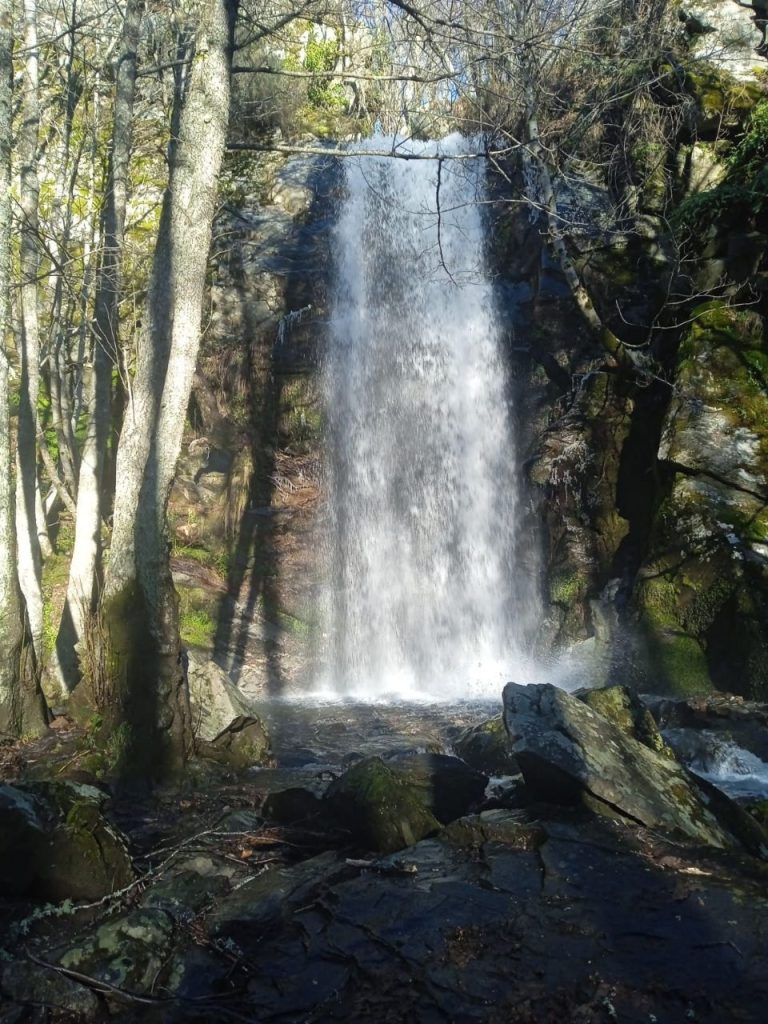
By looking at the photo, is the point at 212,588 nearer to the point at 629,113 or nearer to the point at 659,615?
the point at 659,615

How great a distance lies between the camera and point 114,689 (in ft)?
19.1

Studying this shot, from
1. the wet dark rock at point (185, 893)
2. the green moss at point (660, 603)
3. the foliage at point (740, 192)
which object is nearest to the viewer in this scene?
the wet dark rock at point (185, 893)

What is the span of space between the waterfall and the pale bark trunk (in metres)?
5.24

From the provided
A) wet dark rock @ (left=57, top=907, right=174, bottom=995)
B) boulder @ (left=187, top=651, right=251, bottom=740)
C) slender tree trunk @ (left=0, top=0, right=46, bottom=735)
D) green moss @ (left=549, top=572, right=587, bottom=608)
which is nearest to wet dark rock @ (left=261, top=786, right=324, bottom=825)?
wet dark rock @ (left=57, top=907, right=174, bottom=995)

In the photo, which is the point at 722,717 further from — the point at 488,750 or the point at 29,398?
the point at 29,398

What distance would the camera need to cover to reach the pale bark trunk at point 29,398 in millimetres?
7926

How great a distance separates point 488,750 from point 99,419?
578 centimetres

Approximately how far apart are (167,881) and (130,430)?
354cm

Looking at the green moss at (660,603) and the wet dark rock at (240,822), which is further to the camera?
the green moss at (660,603)

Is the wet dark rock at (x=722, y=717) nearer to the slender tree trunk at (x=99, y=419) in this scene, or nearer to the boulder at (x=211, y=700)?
the boulder at (x=211, y=700)

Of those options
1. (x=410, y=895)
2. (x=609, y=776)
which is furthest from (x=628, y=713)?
(x=410, y=895)

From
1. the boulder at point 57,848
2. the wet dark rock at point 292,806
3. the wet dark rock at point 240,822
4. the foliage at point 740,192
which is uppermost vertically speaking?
the foliage at point 740,192

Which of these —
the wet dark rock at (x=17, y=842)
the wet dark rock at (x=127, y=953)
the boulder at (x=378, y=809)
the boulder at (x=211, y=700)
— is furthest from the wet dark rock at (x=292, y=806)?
the boulder at (x=211, y=700)

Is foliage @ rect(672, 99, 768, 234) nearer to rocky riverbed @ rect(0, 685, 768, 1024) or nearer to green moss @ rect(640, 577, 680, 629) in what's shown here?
green moss @ rect(640, 577, 680, 629)
